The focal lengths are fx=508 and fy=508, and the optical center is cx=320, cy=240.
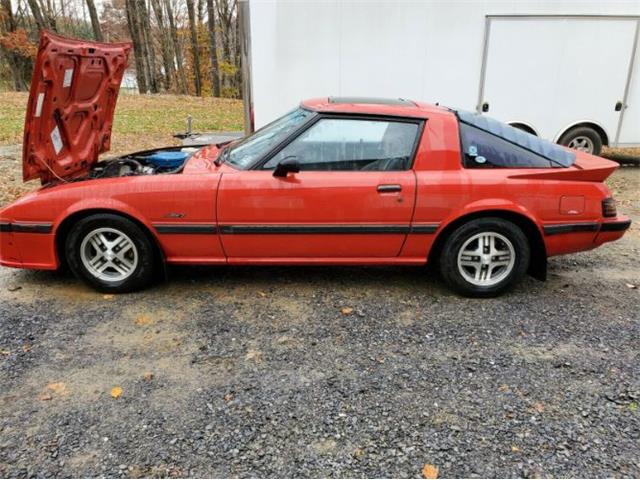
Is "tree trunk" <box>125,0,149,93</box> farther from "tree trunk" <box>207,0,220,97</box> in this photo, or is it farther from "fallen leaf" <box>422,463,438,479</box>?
"fallen leaf" <box>422,463,438,479</box>

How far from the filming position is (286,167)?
11.6 feet

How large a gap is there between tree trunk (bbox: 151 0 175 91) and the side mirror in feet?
101

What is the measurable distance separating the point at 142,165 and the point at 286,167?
62.9 inches

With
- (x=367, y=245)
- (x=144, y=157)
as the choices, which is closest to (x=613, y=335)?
(x=367, y=245)

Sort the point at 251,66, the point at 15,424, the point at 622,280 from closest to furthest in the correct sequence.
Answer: the point at 15,424
the point at 622,280
the point at 251,66

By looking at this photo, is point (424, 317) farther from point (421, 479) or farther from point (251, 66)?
point (251, 66)

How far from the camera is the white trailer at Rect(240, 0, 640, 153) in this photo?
282 inches

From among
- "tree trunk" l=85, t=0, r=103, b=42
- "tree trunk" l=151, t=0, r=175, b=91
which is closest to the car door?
"tree trunk" l=85, t=0, r=103, b=42

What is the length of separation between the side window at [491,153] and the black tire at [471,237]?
419 mm

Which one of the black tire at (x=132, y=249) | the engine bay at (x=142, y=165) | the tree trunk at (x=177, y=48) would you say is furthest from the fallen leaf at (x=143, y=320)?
the tree trunk at (x=177, y=48)

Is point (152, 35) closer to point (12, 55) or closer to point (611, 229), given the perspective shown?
point (12, 55)

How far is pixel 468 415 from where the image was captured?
260cm

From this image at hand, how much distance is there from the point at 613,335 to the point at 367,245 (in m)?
1.75

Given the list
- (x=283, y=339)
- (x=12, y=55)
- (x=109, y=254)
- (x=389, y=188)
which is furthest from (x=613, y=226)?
(x=12, y=55)
